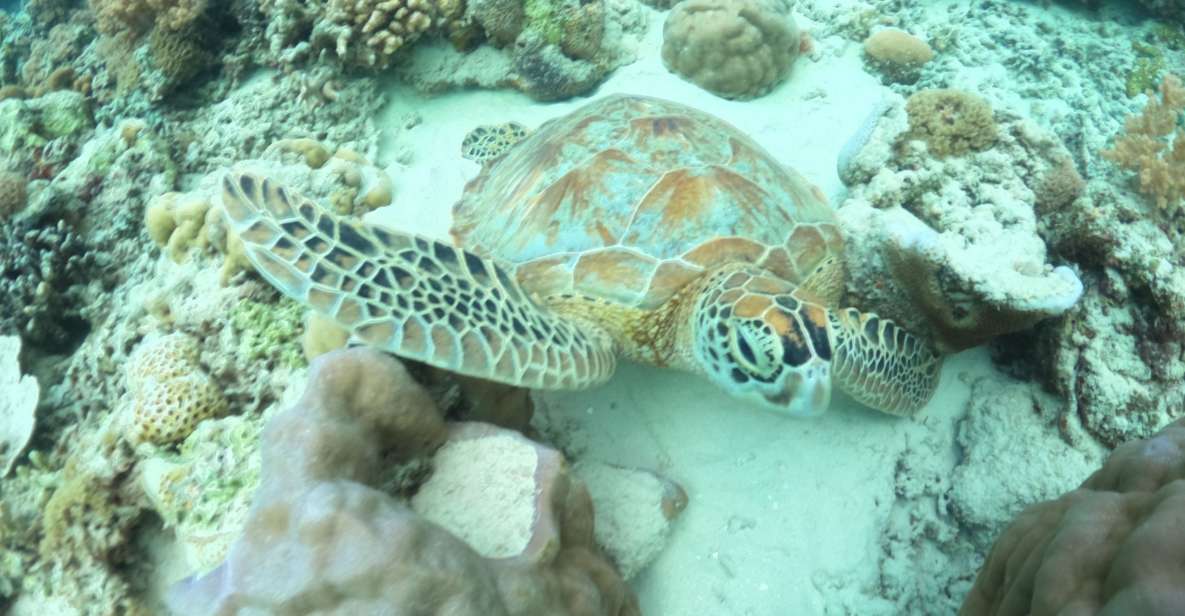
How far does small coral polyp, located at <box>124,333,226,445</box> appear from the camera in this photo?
7.11 ft

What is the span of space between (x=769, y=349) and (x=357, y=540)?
131 centimetres

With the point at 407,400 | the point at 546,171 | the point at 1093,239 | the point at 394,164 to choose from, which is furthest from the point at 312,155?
the point at 1093,239

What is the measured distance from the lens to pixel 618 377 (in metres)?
2.77

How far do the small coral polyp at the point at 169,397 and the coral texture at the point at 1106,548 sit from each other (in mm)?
2489

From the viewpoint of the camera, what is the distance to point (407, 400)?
1670 millimetres

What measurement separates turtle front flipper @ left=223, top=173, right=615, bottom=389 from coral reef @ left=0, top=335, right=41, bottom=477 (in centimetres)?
195

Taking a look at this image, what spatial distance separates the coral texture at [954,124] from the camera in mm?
2922

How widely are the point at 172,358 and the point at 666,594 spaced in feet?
6.56

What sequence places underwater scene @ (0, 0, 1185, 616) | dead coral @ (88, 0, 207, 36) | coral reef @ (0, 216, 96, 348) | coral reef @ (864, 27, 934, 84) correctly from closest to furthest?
underwater scene @ (0, 0, 1185, 616) → coral reef @ (0, 216, 96, 348) → coral reef @ (864, 27, 934, 84) → dead coral @ (88, 0, 207, 36)

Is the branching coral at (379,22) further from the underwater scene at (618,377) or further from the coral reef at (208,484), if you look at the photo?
the coral reef at (208,484)

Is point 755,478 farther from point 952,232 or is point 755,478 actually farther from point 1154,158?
point 1154,158

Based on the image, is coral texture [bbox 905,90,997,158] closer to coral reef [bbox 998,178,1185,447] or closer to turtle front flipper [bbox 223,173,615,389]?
coral reef [bbox 998,178,1185,447]

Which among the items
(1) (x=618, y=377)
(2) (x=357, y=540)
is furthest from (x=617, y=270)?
(2) (x=357, y=540)

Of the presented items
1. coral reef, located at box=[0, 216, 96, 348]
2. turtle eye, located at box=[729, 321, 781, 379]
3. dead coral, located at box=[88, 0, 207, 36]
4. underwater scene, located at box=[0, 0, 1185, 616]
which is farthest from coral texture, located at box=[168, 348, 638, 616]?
dead coral, located at box=[88, 0, 207, 36]
